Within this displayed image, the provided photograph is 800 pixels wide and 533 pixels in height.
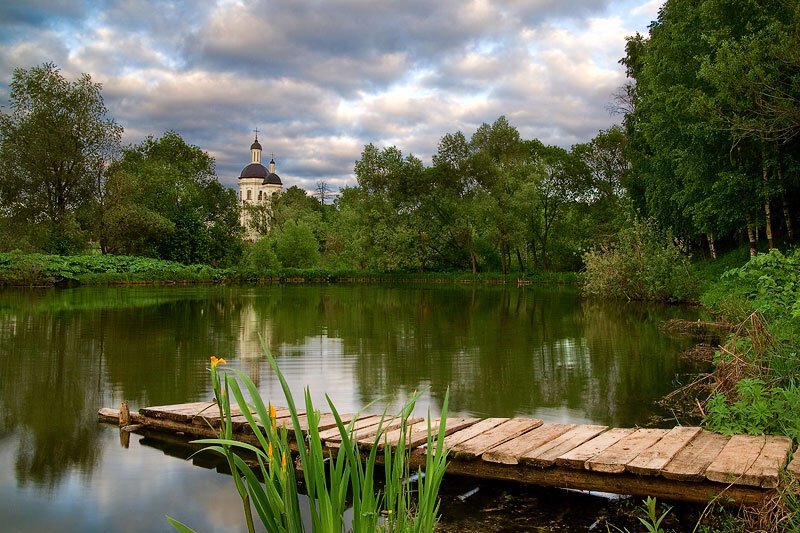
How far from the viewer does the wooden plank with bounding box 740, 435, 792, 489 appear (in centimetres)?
403

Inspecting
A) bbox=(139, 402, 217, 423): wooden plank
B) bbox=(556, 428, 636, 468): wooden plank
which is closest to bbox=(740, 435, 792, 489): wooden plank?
bbox=(556, 428, 636, 468): wooden plank

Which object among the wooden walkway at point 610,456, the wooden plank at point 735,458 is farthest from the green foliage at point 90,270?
the wooden plank at point 735,458

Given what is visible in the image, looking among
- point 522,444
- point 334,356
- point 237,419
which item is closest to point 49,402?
point 237,419

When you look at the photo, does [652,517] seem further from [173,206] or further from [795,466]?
[173,206]

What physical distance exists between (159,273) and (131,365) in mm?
27930

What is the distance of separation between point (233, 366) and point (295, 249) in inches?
1589

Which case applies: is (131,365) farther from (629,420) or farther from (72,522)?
(629,420)

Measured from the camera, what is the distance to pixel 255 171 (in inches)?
5256

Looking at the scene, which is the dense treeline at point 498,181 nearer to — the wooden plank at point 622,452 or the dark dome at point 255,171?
the wooden plank at point 622,452

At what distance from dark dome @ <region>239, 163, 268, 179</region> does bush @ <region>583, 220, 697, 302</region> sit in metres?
112

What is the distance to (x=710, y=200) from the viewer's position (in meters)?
19.2

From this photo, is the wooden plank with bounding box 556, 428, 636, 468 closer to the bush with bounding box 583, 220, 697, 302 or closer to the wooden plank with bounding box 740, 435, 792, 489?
the wooden plank with bounding box 740, 435, 792, 489

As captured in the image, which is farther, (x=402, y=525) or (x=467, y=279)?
(x=467, y=279)

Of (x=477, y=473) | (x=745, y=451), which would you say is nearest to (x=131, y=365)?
(x=477, y=473)
